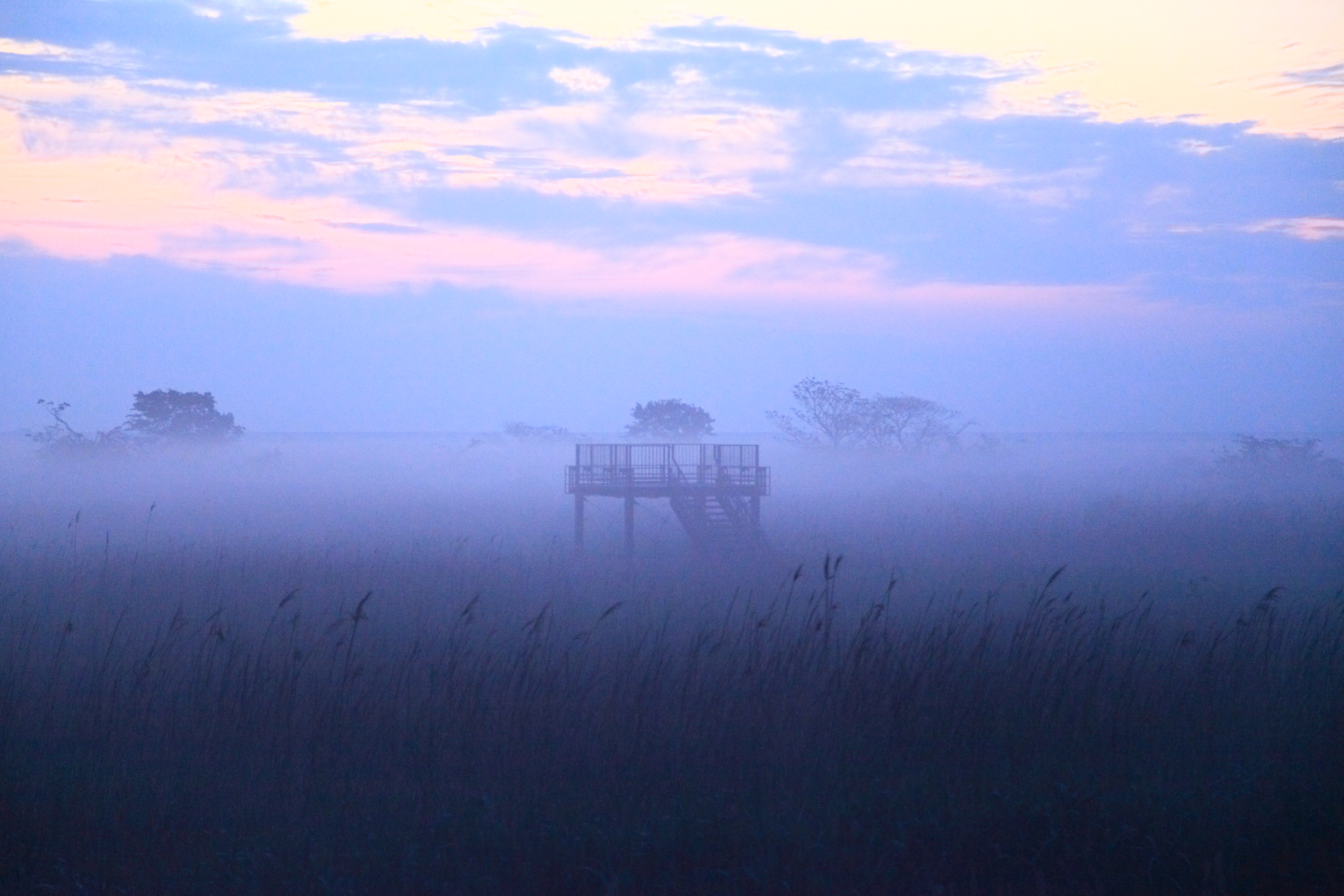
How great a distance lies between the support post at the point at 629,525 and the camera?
92.9ft

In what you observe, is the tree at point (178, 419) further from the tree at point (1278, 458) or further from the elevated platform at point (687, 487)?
the tree at point (1278, 458)

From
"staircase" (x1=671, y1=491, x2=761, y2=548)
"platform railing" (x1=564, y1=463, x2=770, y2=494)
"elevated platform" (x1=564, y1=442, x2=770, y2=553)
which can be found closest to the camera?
"staircase" (x1=671, y1=491, x2=761, y2=548)

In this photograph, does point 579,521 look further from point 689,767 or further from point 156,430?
point 156,430

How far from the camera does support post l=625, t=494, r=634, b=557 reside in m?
28.3

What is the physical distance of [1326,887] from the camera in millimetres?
6023

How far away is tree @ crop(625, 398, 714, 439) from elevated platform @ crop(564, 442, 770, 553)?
226 ft

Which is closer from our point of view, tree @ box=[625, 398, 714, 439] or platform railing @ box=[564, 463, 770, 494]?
platform railing @ box=[564, 463, 770, 494]

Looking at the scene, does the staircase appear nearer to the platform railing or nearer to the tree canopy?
the platform railing

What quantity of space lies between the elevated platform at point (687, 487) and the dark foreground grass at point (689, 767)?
18238 mm

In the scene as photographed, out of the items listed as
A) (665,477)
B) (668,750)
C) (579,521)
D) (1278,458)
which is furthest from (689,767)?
(1278,458)

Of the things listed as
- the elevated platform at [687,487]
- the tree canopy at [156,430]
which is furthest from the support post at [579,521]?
the tree canopy at [156,430]

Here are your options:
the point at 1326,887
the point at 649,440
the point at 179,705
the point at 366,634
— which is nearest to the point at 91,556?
the point at 366,634

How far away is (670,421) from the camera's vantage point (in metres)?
99.4

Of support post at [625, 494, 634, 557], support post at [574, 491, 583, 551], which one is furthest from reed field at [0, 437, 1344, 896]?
support post at [574, 491, 583, 551]
